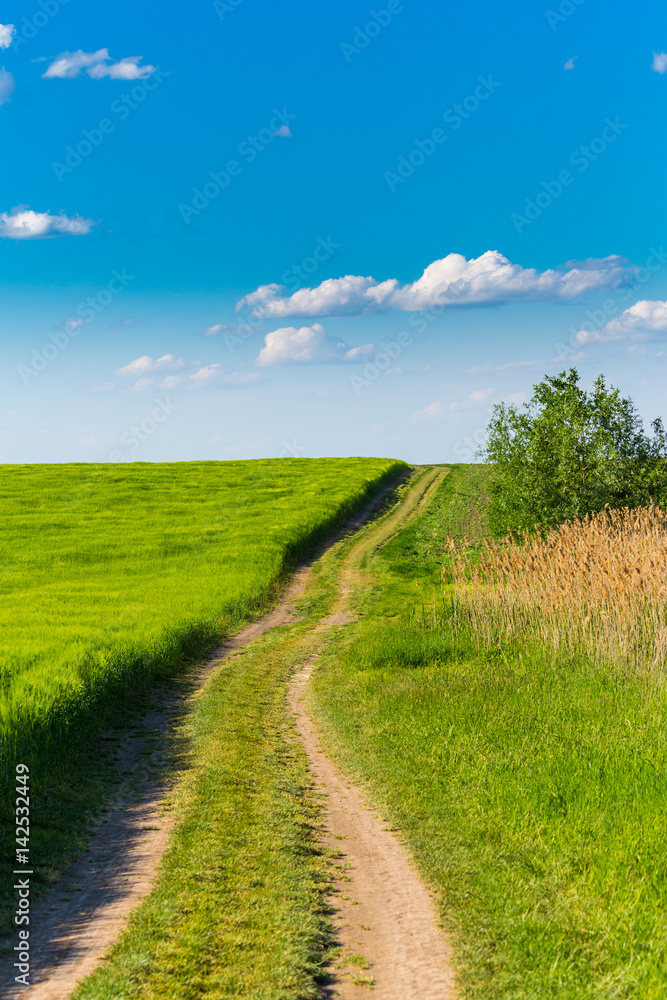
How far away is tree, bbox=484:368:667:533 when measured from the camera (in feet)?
82.8

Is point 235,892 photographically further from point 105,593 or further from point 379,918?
point 105,593

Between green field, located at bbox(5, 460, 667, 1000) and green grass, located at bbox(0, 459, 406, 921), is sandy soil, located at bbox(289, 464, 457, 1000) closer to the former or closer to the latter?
green field, located at bbox(5, 460, 667, 1000)

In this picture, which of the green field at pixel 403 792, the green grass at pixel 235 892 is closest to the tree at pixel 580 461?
the green field at pixel 403 792

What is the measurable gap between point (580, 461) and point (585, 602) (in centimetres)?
1152

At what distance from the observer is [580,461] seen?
1015 inches

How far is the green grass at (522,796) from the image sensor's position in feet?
20.6

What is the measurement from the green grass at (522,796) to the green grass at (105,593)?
3.99m

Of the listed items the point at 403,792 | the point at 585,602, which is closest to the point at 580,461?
the point at 585,602

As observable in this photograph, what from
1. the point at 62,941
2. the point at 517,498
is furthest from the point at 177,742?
the point at 517,498

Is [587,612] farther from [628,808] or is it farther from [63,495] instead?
[63,495]

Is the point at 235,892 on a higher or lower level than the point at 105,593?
lower

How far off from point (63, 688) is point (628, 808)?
8.80 meters

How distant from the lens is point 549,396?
2669 cm

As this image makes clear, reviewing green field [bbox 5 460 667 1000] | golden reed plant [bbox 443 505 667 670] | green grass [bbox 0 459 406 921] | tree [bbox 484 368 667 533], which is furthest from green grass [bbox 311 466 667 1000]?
tree [bbox 484 368 667 533]
